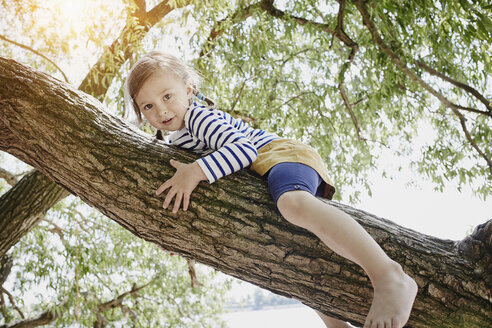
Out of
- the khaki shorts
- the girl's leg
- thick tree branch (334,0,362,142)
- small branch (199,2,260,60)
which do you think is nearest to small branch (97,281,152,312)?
small branch (199,2,260,60)

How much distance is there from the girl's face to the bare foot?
1.06m

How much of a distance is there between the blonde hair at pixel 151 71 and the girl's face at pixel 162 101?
0.03 metres

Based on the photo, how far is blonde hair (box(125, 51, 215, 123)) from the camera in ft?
5.99

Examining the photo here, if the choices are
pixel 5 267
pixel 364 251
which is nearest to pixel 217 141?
pixel 364 251

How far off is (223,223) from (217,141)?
→ 37 centimetres

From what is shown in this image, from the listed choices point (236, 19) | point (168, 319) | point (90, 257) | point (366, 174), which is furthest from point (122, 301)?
point (236, 19)

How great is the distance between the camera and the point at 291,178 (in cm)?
145

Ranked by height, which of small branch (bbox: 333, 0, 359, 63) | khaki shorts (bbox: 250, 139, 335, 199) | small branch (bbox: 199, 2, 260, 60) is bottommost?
khaki shorts (bbox: 250, 139, 335, 199)

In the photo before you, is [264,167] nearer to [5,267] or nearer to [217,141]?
[217,141]

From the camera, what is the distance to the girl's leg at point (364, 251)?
1130 mm

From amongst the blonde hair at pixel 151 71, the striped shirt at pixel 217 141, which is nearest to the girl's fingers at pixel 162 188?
the striped shirt at pixel 217 141

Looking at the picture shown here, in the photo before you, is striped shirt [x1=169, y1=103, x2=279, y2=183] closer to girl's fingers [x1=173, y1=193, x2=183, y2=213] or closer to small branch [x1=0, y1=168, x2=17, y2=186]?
girl's fingers [x1=173, y1=193, x2=183, y2=213]

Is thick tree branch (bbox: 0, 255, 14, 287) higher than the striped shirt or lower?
lower

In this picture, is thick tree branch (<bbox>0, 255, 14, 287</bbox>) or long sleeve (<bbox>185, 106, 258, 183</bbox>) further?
thick tree branch (<bbox>0, 255, 14, 287</bbox>)
